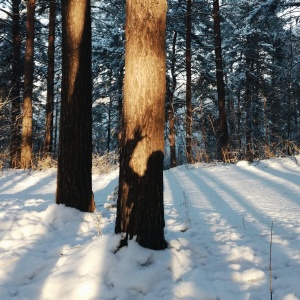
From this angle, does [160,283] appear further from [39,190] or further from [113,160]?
[113,160]

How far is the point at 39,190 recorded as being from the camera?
260 inches

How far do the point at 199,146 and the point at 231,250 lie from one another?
7.72 meters

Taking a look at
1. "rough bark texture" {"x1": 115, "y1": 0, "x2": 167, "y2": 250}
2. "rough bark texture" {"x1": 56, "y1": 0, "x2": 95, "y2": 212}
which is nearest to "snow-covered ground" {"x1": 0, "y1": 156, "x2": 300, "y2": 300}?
"rough bark texture" {"x1": 115, "y1": 0, "x2": 167, "y2": 250}

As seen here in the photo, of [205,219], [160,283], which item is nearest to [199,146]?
[205,219]

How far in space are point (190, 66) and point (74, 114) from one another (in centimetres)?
1043

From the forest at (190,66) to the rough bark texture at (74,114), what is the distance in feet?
Answer: 20.3

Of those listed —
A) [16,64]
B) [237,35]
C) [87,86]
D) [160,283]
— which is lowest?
[160,283]

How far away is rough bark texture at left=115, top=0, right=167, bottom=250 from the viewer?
7.79 feet

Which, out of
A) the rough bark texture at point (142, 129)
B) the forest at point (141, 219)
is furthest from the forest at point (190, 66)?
the rough bark texture at point (142, 129)

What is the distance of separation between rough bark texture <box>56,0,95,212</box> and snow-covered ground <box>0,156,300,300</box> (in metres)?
0.30

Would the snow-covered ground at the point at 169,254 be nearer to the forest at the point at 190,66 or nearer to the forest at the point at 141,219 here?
the forest at the point at 141,219

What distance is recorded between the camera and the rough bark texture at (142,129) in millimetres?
2375

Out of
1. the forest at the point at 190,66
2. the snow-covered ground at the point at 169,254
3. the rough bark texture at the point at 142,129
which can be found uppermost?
the forest at the point at 190,66

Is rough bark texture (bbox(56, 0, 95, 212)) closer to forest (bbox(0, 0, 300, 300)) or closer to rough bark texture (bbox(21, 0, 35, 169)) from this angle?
forest (bbox(0, 0, 300, 300))
